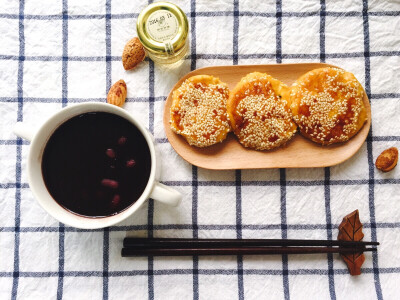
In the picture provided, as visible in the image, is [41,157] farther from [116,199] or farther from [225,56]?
[225,56]

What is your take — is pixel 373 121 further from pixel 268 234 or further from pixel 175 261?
pixel 175 261

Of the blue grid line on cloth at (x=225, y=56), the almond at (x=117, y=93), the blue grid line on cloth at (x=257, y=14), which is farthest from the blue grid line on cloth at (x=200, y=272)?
the blue grid line on cloth at (x=257, y=14)

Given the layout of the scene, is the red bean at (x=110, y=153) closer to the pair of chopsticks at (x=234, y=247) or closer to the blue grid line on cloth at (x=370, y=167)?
the pair of chopsticks at (x=234, y=247)

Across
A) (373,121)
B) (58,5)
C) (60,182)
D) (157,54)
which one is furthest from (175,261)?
(58,5)

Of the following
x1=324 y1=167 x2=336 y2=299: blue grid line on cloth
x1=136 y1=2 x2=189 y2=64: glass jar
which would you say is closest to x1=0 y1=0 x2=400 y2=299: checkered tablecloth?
x1=324 y1=167 x2=336 y2=299: blue grid line on cloth

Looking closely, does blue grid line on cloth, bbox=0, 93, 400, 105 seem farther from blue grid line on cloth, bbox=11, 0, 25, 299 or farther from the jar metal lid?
the jar metal lid

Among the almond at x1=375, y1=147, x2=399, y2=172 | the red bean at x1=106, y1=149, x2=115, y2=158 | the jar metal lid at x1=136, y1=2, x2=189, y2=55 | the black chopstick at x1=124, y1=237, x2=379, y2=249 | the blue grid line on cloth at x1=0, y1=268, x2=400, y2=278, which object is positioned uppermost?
the jar metal lid at x1=136, y1=2, x2=189, y2=55

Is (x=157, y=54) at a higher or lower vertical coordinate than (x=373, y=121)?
higher

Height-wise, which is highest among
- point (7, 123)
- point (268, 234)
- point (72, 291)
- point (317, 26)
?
point (317, 26)
